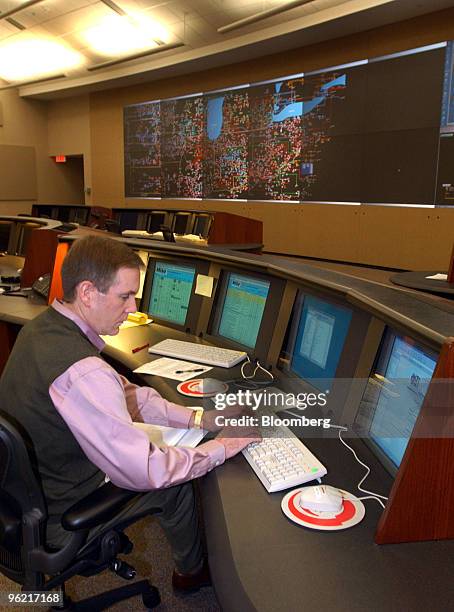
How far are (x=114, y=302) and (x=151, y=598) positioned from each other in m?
1.03

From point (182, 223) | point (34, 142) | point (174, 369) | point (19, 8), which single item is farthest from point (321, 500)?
point (34, 142)

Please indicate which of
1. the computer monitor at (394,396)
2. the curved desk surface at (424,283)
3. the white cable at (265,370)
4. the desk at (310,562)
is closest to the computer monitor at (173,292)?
the white cable at (265,370)

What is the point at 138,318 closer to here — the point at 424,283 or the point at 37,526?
the point at 37,526

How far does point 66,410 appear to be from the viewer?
49.3 inches

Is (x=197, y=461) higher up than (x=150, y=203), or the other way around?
(x=150, y=203)

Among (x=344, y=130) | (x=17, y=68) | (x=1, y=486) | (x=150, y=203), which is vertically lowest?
(x=1, y=486)

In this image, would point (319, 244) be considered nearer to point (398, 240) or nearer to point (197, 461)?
point (398, 240)

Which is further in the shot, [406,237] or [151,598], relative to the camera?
[406,237]

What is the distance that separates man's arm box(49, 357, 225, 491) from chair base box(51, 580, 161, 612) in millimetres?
633

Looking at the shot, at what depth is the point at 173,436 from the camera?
1.54 metres

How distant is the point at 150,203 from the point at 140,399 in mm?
10030

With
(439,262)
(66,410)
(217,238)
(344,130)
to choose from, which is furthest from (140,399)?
(344,130)

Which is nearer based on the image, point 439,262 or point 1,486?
point 1,486

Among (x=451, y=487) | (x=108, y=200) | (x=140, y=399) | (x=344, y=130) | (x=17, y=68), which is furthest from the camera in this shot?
(x=108, y=200)
